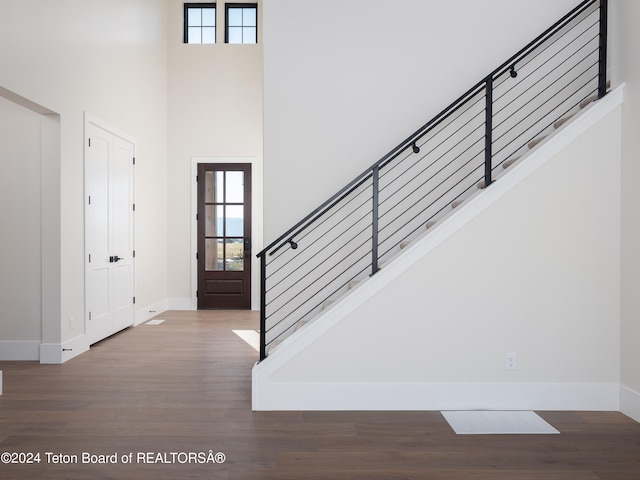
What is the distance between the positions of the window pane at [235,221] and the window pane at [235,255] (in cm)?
11

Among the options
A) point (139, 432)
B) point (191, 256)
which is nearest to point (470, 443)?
point (139, 432)

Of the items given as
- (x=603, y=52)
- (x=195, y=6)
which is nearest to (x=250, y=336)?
(x=603, y=52)

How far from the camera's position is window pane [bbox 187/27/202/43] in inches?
332

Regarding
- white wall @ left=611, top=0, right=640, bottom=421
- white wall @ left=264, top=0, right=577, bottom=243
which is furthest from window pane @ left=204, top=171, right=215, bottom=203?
white wall @ left=611, top=0, right=640, bottom=421

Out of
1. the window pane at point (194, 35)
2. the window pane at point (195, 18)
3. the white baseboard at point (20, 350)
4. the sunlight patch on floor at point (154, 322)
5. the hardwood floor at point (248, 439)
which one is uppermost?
the window pane at point (195, 18)

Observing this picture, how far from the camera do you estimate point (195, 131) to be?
8227mm

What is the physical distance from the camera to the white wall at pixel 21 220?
4855 mm

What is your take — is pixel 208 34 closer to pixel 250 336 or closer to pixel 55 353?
pixel 250 336

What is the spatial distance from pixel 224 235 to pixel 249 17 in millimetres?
3639

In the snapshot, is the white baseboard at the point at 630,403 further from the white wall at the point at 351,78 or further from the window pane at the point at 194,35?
the window pane at the point at 194,35

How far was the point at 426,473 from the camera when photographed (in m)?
2.52

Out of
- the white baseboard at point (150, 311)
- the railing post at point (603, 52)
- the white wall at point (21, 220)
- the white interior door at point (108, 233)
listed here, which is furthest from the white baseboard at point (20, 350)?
the railing post at point (603, 52)

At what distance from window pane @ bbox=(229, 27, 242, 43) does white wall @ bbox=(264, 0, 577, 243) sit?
4.48 metres

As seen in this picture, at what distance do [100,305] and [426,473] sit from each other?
443 centimetres
